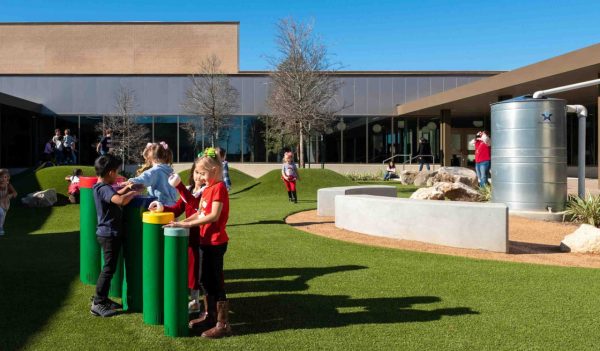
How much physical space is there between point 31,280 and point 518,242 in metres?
7.60

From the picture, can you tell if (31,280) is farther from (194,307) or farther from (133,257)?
(194,307)

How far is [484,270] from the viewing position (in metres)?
6.52

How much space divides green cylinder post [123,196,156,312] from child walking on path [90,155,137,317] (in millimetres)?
84

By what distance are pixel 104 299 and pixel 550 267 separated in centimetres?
552

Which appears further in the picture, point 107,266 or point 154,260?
point 107,266

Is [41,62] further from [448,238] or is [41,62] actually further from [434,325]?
[434,325]

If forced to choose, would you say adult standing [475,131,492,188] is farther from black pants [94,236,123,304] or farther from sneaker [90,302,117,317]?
sneaker [90,302,117,317]

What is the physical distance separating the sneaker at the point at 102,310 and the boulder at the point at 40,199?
1148 centimetres

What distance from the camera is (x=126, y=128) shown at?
28.6 metres

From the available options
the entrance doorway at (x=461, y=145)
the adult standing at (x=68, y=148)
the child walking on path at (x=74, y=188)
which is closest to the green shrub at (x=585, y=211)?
the child walking on path at (x=74, y=188)

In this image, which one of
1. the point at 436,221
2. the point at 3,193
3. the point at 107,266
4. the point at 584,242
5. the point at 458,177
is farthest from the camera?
the point at 458,177

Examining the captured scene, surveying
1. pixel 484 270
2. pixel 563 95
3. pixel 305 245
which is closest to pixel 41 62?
pixel 563 95

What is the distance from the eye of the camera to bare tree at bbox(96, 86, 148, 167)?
2831 centimetres

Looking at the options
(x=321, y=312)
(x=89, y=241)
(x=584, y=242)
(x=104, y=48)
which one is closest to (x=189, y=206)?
(x=89, y=241)
